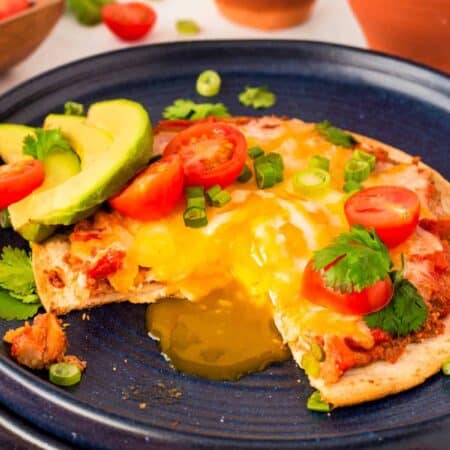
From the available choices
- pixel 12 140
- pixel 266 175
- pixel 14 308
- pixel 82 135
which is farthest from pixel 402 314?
pixel 12 140

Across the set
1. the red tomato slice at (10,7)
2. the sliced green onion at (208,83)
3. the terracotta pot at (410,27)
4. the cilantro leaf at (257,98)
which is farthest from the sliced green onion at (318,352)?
the red tomato slice at (10,7)

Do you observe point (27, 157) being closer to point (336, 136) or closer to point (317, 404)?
point (336, 136)

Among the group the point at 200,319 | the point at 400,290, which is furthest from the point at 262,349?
the point at 400,290

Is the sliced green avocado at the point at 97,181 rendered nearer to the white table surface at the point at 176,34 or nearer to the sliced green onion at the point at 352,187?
the sliced green onion at the point at 352,187

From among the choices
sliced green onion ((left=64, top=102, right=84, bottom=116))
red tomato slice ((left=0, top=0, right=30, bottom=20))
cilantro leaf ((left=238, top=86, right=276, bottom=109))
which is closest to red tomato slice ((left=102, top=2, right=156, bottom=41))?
red tomato slice ((left=0, top=0, right=30, bottom=20))

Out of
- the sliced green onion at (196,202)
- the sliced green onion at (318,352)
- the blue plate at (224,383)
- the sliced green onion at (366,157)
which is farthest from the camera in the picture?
the sliced green onion at (366,157)

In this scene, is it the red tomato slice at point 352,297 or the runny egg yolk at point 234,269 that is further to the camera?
the runny egg yolk at point 234,269
